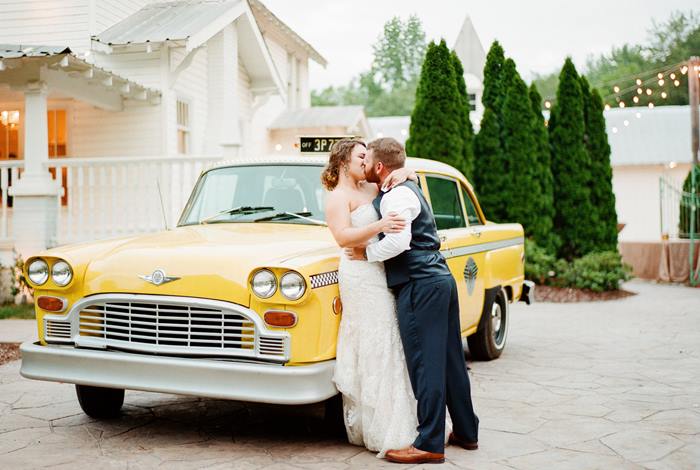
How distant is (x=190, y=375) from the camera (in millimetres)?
4496

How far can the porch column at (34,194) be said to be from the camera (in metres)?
11.7

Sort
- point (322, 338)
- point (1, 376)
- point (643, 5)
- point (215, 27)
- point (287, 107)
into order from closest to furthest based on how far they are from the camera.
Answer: point (322, 338) < point (1, 376) < point (215, 27) < point (287, 107) < point (643, 5)

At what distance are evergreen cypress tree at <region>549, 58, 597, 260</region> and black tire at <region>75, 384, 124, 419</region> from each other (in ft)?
38.3

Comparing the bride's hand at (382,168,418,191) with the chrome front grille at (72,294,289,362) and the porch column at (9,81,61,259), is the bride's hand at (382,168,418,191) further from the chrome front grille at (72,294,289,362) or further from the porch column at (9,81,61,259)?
the porch column at (9,81,61,259)

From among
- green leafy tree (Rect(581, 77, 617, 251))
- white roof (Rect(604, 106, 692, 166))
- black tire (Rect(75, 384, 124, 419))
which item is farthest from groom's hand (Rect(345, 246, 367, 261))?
white roof (Rect(604, 106, 692, 166))

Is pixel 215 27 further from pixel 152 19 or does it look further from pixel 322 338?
pixel 322 338

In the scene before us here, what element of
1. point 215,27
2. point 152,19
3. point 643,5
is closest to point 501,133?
point 215,27

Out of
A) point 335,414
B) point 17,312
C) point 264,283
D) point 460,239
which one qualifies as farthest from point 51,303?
point 17,312

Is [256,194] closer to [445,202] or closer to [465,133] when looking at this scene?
[445,202]

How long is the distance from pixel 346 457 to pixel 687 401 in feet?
10.1

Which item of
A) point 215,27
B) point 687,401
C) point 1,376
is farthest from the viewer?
point 215,27

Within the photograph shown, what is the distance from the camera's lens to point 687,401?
6.20 meters

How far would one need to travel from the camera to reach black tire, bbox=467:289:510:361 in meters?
7.63

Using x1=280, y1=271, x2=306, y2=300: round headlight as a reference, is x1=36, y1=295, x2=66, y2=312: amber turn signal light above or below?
below
